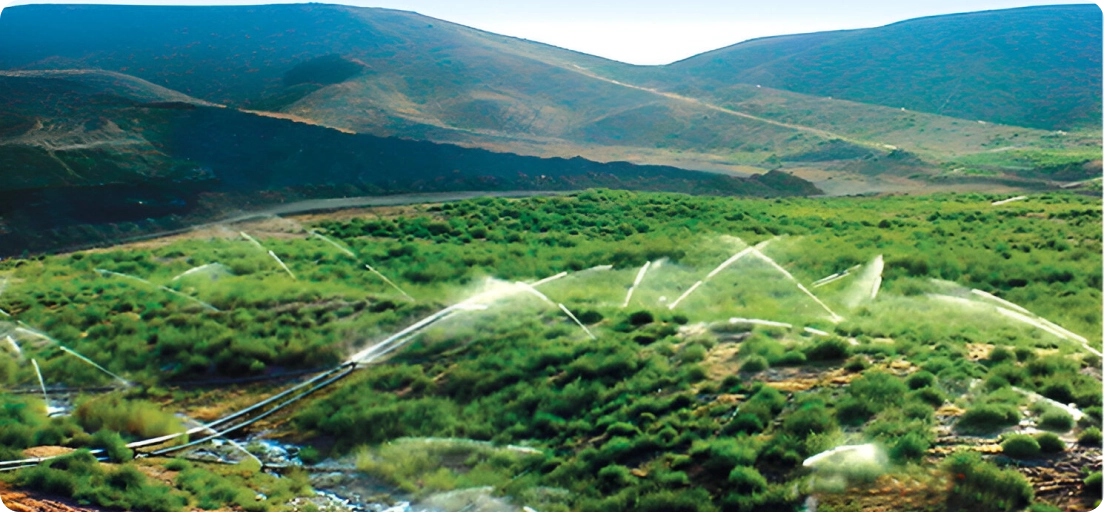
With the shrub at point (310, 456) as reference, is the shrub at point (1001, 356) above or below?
above

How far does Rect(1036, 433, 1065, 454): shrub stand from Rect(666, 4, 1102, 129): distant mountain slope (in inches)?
1211

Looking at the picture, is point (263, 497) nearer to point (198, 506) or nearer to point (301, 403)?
point (198, 506)

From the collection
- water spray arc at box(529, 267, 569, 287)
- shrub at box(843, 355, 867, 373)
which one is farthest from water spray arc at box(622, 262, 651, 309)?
shrub at box(843, 355, 867, 373)

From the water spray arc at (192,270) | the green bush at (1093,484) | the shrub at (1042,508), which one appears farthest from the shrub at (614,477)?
the water spray arc at (192,270)

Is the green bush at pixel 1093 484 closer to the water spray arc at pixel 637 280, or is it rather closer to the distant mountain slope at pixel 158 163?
the water spray arc at pixel 637 280

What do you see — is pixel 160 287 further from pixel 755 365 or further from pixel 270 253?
pixel 755 365

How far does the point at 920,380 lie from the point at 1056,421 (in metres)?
2.01

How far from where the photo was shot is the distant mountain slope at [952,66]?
46.3m

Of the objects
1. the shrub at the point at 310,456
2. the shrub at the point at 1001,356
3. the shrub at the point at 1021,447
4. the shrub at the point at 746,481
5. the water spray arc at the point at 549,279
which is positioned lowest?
the shrub at the point at 310,456

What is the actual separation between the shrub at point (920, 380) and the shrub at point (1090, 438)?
2226 millimetres

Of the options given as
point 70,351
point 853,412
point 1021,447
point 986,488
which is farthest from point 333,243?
point 1021,447

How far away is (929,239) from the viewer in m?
22.5

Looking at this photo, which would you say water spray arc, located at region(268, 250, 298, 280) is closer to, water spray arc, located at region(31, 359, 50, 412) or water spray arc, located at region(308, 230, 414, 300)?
water spray arc, located at region(308, 230, 414, 300)

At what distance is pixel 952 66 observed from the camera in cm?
7950
